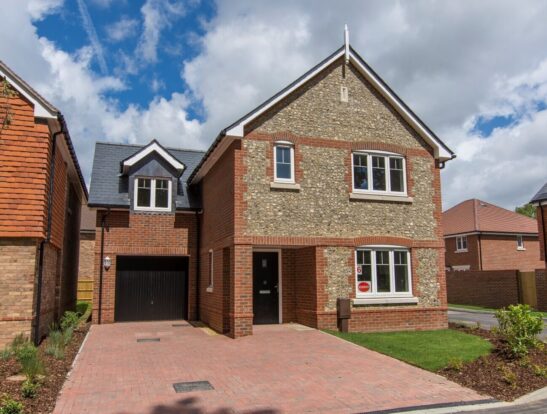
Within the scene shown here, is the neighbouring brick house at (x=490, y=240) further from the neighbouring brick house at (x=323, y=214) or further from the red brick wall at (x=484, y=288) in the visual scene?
the neighbouring brick house at (x=323, y=214)

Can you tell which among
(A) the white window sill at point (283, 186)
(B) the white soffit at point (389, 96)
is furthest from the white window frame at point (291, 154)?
(B) the white soffit at point (389, 96)

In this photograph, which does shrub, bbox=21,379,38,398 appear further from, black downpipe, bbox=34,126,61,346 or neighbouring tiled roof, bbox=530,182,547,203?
neighbouring tiled roof, bbox=530,182,547,203

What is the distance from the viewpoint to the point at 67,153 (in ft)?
50.2

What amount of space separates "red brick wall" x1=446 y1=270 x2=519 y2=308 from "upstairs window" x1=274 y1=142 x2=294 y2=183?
1666cm

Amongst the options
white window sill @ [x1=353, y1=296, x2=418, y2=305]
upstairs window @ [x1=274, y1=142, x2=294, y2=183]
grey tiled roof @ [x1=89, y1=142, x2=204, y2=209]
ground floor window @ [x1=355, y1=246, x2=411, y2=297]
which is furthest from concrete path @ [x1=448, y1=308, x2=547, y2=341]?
grey tiled roof @ [x1=89, y1=142, x2=204, y2=209]

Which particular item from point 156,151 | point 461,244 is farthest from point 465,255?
point 156,151

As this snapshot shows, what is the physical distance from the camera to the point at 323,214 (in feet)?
49.9

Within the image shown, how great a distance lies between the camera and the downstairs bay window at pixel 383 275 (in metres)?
15.2

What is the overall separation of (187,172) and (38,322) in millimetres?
10404

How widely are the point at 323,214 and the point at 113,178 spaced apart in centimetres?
928

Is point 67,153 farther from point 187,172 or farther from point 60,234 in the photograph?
point 187,172

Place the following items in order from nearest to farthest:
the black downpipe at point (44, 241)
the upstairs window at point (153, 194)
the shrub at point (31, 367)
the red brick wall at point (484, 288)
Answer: the shrub at point (31, 367) < the black downpipe at point (44, 241) < the upstairs window at point (153, 194) < the red brick wall at point (484, 288)

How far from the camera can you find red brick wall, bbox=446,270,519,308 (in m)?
26.0

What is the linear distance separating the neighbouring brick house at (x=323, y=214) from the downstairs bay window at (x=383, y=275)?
0.03 meters
